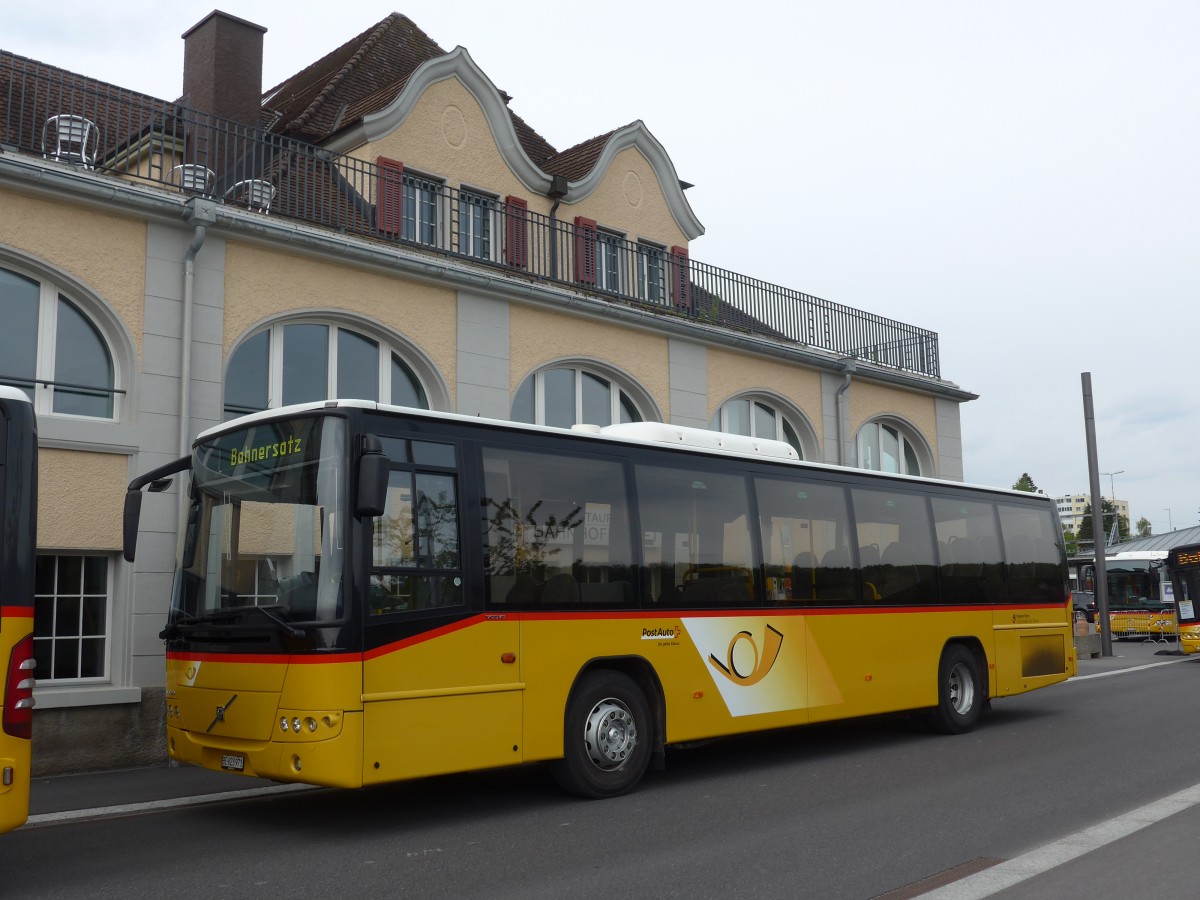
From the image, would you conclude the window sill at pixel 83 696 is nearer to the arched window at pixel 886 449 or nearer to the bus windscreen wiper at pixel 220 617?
Result: the bus windscreen wiper at pixel 220 617

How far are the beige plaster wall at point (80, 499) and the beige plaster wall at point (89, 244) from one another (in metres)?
1.33

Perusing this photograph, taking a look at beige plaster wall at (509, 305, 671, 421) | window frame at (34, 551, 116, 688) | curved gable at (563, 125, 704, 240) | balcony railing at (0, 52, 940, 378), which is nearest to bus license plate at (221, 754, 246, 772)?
window frame at (34, 551, 116, 688)

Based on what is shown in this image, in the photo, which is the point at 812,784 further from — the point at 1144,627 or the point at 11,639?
the point at 1144,627

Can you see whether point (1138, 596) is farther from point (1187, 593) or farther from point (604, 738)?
point (604, 738)

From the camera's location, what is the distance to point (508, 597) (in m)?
8.62

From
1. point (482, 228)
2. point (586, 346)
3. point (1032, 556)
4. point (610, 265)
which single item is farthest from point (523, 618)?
point (610, 265)

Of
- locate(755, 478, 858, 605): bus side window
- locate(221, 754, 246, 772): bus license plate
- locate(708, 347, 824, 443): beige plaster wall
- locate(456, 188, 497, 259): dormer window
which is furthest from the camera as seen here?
locate(708, 347, 824, 443): beige plaster wall

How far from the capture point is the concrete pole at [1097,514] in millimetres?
26344

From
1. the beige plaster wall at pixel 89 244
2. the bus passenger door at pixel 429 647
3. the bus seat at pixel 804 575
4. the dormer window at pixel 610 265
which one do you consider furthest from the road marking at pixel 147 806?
the dormer window at pixel 610 265

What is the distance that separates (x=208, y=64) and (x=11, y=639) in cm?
1651

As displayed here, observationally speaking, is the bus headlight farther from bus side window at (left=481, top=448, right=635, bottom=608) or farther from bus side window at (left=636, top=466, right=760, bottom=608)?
bus side window at (left=636, top=466, right=760, bottom=608)

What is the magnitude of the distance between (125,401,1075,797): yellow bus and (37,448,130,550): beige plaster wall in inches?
94.1

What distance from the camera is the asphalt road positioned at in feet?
20.8

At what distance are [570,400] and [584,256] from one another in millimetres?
2717
